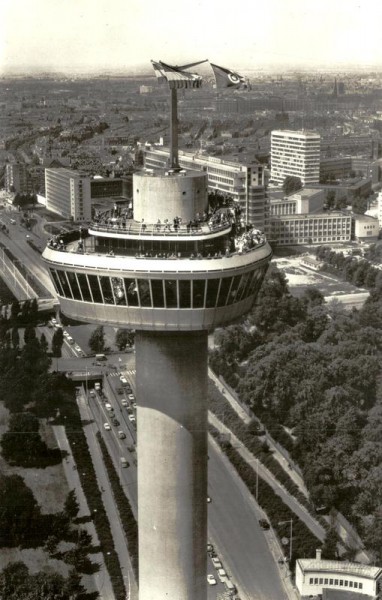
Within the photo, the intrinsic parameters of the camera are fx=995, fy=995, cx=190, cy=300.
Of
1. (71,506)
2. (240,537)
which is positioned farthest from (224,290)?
(71,506)

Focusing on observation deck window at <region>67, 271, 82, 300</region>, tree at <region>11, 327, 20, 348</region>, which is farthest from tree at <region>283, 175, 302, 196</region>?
observation deck window at <region>67, 271, 82, 300</region>

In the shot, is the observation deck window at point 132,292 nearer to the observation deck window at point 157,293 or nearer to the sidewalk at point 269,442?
the observation deck window at point 157,293

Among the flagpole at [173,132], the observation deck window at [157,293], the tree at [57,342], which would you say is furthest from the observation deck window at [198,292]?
the tree at [57,342]

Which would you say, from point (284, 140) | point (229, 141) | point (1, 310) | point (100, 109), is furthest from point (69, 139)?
point (1, 310)

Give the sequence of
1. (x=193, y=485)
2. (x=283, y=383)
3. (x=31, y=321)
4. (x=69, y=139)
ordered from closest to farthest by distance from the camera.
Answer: (x=193, y=485), (x=283, y=383), (x=31, y=321), (x=69, y=139)

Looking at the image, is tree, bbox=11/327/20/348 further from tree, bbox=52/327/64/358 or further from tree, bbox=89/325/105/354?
tree, bbox=89/325/105/354

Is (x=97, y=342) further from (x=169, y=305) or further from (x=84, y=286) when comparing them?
(x=169, y=305)

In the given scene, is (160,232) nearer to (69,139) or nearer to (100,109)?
(69,139)
